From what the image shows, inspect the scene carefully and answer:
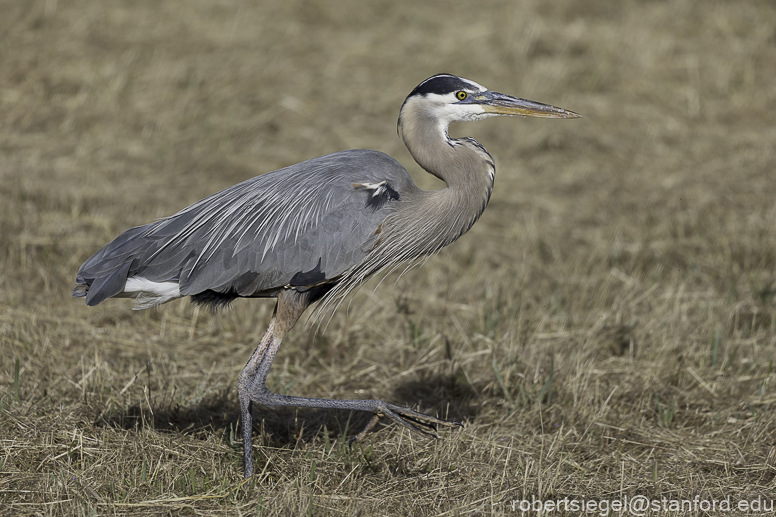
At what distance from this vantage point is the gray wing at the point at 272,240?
15.4ft

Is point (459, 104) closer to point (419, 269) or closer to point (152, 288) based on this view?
point (152, 288)

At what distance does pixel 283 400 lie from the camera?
4672 mm

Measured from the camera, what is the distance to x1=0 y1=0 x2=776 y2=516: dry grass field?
4.53m

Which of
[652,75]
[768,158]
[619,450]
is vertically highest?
[652,75]

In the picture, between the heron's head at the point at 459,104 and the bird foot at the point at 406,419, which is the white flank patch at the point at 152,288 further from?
the heron's head at the point at 459,104

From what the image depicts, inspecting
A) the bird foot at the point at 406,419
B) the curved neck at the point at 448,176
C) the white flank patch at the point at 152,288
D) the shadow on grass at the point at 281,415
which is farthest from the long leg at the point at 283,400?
the curved neck at the point at 448,176

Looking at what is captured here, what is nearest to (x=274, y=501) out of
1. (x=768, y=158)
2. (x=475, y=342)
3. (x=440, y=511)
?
(x=440, y=511)

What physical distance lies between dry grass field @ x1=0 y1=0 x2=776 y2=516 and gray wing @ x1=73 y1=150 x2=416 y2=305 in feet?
2.60

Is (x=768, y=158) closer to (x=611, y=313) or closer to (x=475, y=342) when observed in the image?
(x=611, y=313)

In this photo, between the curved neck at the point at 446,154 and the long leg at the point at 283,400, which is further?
the curved neck at the point at 446,154

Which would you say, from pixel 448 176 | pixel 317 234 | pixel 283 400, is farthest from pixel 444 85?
pixel 283 400

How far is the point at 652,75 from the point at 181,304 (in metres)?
7.38

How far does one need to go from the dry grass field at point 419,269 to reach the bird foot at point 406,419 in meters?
0.14

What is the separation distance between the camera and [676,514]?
411 centimetres
